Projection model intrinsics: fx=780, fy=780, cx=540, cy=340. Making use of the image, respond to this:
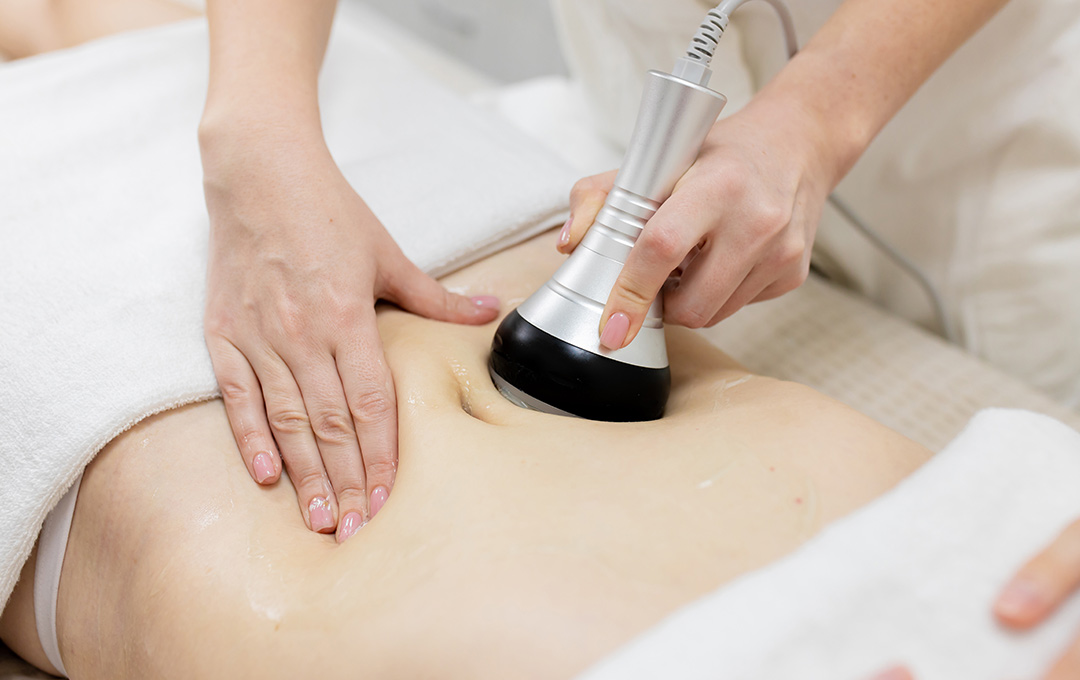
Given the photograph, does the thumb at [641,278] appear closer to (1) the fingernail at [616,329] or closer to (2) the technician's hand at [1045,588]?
(1) the fingernail at [616,329]

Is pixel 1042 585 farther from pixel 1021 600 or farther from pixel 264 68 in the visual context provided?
pixel 264 68

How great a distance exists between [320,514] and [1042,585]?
1.64ft

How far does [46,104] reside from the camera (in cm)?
94

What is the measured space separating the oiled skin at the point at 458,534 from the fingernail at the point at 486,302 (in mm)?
102

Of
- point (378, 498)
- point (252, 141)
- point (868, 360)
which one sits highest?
point (252, 141)

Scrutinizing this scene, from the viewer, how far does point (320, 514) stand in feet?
2.10

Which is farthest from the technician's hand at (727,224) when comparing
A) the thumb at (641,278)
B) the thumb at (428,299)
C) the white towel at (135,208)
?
the white towel at (135,208)

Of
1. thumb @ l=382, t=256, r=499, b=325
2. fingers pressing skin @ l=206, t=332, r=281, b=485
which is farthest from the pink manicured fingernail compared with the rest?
thumb @ l=382, t=256, r=499, b=325

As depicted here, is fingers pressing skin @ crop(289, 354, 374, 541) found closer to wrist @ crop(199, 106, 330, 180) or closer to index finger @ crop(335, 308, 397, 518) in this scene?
index finger @ crop(335, 308, 397, 518)

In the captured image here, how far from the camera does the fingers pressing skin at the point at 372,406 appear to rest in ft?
2.12

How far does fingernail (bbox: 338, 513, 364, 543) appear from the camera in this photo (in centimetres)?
62

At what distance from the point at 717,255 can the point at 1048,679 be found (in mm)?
358

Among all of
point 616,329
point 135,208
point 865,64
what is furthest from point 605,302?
point 135,208

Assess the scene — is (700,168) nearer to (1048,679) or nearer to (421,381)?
(421,381)
